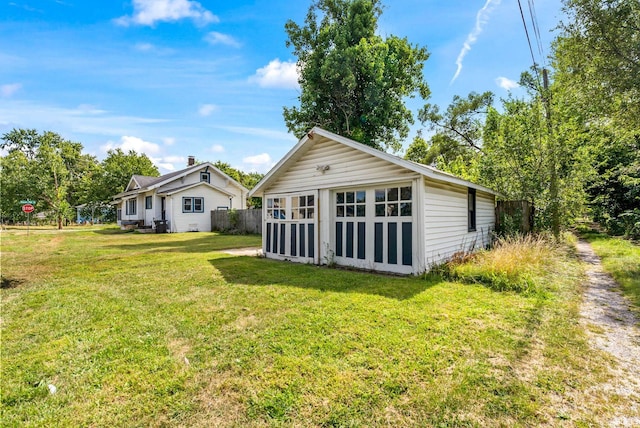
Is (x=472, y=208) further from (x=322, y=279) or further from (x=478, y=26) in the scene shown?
(x=322, y=279)

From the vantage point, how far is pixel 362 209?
316 inches

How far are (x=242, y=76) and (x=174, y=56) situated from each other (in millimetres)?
2394

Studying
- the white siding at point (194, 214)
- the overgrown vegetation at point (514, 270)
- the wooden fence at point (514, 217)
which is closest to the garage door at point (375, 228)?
the overgrown vegetation at point (514, 270)

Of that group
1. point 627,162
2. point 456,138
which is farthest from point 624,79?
point 456,138

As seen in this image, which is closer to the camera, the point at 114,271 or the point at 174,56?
the point at 114,271

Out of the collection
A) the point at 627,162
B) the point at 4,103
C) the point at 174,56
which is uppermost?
the point at 174,56

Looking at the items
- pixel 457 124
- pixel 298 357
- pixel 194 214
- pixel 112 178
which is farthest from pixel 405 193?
pixel 112 178

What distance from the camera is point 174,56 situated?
9.73m

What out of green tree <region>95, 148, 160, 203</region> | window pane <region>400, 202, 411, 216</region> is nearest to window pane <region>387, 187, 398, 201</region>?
window pane <region>400, 202, 411, 216</region>

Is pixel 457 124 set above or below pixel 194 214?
above

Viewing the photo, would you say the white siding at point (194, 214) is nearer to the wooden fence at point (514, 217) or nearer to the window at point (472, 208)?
the window at point (472, 208)

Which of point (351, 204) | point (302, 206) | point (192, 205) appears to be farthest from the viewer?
point (192, 205)

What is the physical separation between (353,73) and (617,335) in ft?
51.0

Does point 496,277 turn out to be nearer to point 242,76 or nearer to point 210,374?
point 210,374
